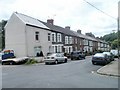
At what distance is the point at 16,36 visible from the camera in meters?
38.6

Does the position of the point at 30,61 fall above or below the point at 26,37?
below

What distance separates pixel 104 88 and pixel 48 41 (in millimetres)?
34200

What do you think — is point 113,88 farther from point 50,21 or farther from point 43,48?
point 50,21

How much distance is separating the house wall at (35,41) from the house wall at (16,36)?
0.86 m

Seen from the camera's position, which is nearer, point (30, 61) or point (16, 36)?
point (30, 61)

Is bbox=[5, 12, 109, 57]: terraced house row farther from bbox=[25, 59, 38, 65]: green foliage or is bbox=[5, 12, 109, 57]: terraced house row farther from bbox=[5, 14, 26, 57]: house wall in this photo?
bbox=[25, 59, 38, 65]: green foliage

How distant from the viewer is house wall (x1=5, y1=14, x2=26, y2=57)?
123ft

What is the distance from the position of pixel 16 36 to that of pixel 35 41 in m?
3.43

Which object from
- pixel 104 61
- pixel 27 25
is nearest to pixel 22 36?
pixel 27 25

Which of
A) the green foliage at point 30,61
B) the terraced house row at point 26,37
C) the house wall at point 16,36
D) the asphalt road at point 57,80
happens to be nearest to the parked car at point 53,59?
the green foliage at point 30,61

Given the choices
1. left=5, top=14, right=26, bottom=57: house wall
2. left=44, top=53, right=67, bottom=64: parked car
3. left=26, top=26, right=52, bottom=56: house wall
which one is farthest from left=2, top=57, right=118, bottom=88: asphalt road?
left=26, top=26, right=52, bottom=56: house wall

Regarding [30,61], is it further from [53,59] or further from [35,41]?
[35,41]

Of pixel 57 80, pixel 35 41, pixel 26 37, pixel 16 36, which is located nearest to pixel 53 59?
pixel 26 37

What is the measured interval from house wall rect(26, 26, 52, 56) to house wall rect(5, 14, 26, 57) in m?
0.86
